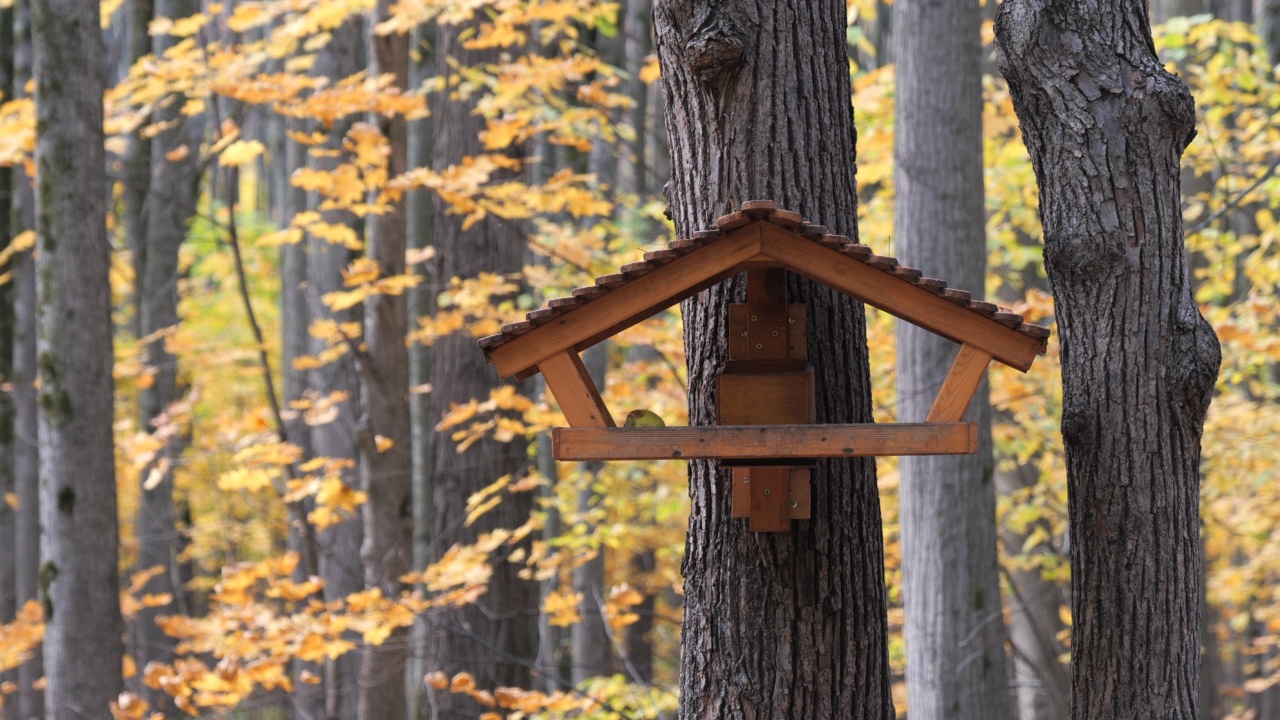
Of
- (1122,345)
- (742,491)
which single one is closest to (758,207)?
(742,491)

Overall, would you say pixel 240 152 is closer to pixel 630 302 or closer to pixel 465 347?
pixel 465 347

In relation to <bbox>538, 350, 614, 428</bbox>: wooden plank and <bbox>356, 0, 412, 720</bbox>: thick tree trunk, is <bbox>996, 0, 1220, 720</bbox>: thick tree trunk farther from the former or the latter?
<bbox>356, 0, 412, 720</bbox>: thick tree trunk

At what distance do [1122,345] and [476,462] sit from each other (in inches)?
195

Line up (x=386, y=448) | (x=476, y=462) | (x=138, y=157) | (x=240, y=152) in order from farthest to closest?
1. (x=138, y=157)
2. (x=476, y=462)
3. (x=386, y=448)
4. (x=240, y=152)

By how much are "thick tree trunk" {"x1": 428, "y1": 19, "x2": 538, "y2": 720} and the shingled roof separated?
15.1 feet

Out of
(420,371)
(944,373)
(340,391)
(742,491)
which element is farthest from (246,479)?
(420,371)

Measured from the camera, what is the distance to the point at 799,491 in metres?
2.55

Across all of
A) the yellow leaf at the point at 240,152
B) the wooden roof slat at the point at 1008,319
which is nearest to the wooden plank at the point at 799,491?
the wooden roof slat at the point at 1008,319

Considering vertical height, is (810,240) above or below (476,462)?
above

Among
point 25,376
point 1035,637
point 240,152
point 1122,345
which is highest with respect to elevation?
point 240,152

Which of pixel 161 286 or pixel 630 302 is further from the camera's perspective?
pixel 161 286

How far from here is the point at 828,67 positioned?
2.90 meters

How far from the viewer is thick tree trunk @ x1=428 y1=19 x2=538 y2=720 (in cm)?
699

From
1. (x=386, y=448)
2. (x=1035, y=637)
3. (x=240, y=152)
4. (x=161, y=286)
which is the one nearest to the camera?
(x=240, y=152)
